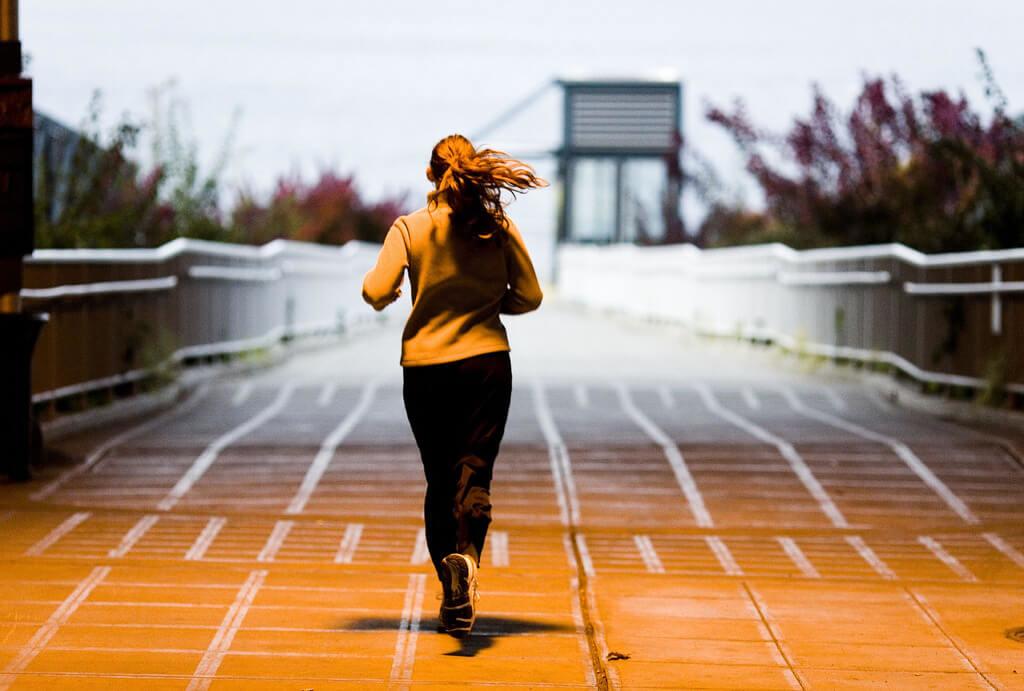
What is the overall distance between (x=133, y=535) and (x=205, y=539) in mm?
342

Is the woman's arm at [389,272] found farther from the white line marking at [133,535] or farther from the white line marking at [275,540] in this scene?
the white line marking at [133,535]

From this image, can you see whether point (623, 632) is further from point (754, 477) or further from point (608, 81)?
point (608, 81)

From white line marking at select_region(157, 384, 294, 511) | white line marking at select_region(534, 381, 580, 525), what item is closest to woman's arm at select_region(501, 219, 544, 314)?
white line marking at select_region(534, 381, 580, 525)

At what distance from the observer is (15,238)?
35.9 feet

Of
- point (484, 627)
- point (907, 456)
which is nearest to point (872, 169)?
point (907, 456)

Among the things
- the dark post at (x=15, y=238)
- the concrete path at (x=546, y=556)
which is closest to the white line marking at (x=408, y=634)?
the concrete path at (x=546, y=556)

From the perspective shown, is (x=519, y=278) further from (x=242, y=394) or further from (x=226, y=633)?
(x=242, y=394)

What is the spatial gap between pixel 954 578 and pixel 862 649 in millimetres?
1809

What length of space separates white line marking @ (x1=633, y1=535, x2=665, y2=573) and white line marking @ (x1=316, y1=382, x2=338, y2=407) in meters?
6.98

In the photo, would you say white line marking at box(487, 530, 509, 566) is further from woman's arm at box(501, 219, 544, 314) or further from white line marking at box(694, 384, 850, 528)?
woman's arm at box(501, 219, 544, 314)

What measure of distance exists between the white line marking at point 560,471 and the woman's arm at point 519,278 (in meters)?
3.15

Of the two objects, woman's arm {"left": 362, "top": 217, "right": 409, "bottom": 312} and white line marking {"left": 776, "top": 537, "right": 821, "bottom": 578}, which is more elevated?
woman's arm {"left": 362, "top": 217, "right": 409, "bottom": 312}

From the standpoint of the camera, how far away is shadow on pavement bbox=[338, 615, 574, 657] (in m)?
7.05

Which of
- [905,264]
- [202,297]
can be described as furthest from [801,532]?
[202,297]
